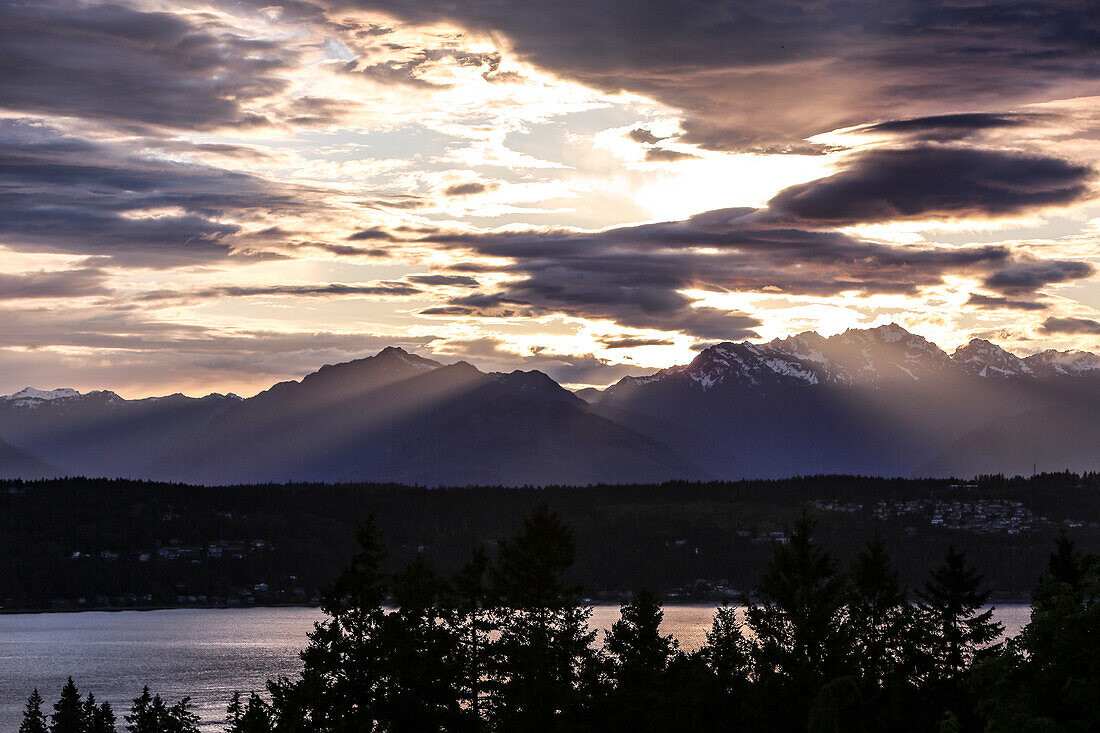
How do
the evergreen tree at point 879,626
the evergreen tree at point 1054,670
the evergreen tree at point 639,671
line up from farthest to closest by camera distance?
the evergreen tree at point 639,671
the evergreen tree at point 879,626
the evergreen tree at point 1054,670

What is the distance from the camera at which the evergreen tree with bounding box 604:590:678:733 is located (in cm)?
4653

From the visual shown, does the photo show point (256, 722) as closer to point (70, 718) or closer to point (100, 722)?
point (100, 722)

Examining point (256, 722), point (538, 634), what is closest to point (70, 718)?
point (256, 722)

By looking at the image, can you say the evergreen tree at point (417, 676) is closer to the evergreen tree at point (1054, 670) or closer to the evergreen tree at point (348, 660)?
the evergreen tree at point (348, 660)

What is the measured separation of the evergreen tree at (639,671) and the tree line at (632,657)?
0.07 m

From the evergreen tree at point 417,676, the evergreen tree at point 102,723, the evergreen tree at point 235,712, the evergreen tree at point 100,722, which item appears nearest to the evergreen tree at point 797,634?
the evergreen tree at point 417,676

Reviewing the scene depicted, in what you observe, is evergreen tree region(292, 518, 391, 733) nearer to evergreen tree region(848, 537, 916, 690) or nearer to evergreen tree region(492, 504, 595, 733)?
evergreen tree region(492, 504, 595, 733)

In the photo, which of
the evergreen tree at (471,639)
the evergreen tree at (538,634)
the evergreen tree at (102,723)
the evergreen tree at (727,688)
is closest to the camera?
the evergreen tree at (727,688)

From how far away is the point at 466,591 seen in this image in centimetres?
5756

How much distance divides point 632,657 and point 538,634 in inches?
160

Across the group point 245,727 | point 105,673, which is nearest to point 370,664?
point 245,727

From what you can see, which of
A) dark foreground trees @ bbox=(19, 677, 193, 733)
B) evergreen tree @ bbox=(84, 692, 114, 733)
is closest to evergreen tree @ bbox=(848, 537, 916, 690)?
dark foreground trees @ bbox=(19, 677, 193, 733)

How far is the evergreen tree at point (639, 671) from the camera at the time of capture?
46531mm

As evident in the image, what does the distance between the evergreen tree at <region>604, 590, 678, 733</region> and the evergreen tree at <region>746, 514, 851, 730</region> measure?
14.4 ft
